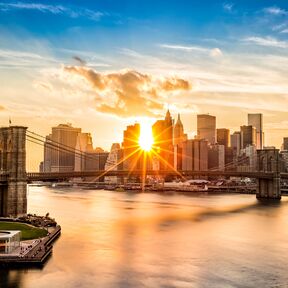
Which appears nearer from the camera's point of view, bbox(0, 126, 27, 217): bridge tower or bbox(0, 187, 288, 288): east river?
bbox(0, 187, 288, 288): east river

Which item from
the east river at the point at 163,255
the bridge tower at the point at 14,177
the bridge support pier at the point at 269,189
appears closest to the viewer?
the east river at the point at 163,255

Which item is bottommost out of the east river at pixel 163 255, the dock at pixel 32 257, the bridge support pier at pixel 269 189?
the east river at pixel 163 255

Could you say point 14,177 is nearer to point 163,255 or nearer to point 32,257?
point 32,257

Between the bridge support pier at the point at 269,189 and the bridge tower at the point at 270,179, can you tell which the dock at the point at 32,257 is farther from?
the bridge tower at the point at 270,179

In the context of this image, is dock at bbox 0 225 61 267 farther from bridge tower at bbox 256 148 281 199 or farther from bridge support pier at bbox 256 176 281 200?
bridge tower at bbox 256 148 281 199

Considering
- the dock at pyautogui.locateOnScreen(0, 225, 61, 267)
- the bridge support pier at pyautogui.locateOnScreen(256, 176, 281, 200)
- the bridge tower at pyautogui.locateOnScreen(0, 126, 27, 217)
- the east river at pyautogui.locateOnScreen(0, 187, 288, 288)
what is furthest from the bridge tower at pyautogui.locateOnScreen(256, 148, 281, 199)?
the dock at pyautogui.locateOnScreen(0, 225, 61, 267)

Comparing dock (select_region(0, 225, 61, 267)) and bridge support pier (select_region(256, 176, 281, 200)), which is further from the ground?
bridge support pier (select_region(256, 176, 281, 200))

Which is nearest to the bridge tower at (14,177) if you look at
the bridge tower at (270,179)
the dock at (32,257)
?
the dock at (32,257)
